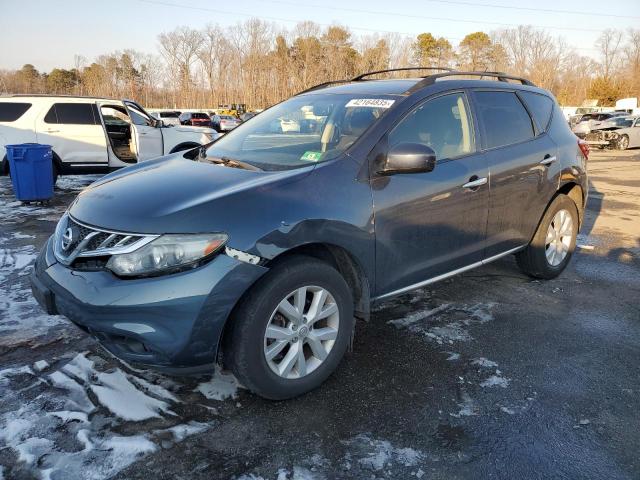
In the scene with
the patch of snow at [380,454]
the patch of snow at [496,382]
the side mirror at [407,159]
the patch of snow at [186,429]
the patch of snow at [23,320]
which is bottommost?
the patch of snow at [380,454]

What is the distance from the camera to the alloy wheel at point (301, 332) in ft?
8.45

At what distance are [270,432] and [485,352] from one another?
1.63m

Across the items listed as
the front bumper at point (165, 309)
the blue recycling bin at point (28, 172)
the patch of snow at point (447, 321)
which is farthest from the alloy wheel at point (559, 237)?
the blue recycling bin at point (28, 172)

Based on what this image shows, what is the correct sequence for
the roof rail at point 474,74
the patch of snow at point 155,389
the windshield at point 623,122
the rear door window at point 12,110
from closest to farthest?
the patch of snow at point 155,389, the roof rail at point 474,74, the rear door window at point 12,110, the windshield at point 623,122

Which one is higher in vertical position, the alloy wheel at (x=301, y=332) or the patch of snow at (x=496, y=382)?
the alloy wheel at (x=301, y=332)

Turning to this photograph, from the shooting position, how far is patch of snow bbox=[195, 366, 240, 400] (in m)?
2.78

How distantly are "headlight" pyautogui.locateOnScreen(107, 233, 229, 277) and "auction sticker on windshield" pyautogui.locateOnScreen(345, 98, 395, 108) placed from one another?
1.58 m

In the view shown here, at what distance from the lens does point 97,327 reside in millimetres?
2354

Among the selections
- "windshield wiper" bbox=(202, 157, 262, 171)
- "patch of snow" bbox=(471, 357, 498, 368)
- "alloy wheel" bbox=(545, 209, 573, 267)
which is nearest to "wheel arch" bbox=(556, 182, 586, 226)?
"alloy wheel" bbox=(545, 209, 573, 267)

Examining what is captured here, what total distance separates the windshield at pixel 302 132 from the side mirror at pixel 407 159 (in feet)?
0.89

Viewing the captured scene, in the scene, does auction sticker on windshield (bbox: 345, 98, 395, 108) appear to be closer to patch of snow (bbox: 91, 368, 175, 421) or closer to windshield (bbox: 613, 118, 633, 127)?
patch of snow (bbox: 91, 368, 175, 421)

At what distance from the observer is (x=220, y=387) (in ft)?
9.37

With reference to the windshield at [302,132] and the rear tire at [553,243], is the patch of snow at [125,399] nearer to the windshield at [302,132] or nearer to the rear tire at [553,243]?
the windshield at [302,132]

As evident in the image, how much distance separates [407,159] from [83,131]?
887 centimetres
